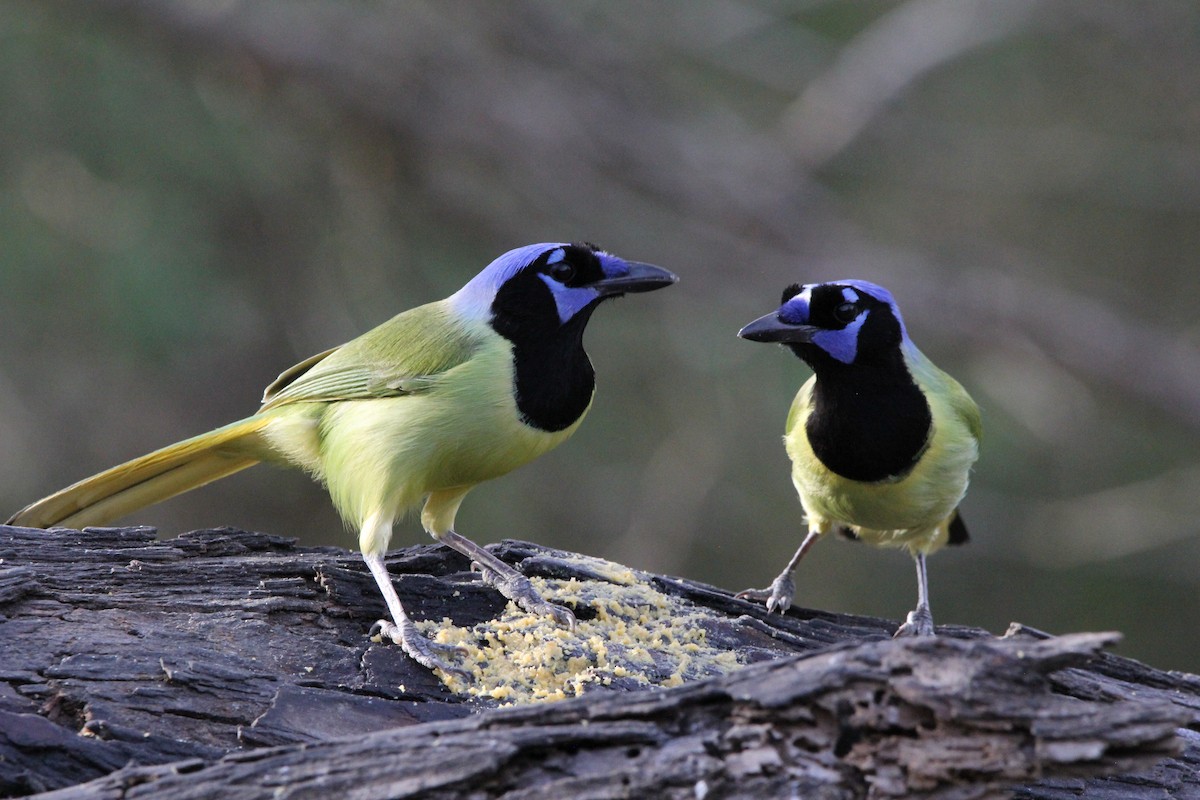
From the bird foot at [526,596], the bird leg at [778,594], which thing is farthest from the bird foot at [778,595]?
the bird foot at [526,596]

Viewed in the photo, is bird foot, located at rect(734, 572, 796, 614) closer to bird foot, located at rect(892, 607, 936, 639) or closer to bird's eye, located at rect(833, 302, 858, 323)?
bird foot, located at rect(892, 607, 936, 639)

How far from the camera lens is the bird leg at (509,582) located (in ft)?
14.7

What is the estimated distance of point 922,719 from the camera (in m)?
2.85

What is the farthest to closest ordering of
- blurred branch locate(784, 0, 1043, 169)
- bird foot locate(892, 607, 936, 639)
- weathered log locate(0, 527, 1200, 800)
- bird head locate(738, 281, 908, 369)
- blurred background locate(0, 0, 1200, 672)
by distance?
blurred branch locate(784, 0, 1043, 169) → blurred background locate(0, 0, 1200, 672) → bird foot locate(892, 607, 936, 639) → bird head locate(738, 281, 908, 369) → weathered log locate(0, 527, 1200, 800)

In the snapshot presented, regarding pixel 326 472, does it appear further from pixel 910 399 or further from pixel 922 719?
pixel 922 719

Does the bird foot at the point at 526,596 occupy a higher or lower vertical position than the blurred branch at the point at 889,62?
lower

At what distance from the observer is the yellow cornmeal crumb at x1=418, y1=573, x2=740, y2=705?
4043 mm

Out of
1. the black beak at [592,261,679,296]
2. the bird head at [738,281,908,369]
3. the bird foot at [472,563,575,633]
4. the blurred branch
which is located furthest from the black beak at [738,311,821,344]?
the blurred branch

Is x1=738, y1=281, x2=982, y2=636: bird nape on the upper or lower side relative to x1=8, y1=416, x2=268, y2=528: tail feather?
upper

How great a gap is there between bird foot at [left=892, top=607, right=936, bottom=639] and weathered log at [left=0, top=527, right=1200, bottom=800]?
69 mm

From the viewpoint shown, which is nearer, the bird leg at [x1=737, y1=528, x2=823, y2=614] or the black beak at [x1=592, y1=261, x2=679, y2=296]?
the black beak at [x1=592, y1=261, x2=679, y2=296]

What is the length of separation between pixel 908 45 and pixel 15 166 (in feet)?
21.9

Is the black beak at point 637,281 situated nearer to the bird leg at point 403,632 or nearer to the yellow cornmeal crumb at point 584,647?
the yellow cornmeal crumb at point 584,647

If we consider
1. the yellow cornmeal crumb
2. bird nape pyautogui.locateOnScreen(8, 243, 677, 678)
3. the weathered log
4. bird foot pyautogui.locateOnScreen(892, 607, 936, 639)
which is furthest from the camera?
bird foot pyautogui.locateOnScreen(892, 607, 936, 639)
